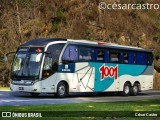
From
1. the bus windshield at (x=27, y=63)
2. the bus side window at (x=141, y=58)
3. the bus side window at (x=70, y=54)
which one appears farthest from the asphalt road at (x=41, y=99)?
the bus side window at (x=141, y=58)

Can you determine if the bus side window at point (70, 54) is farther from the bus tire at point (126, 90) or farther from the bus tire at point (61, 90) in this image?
the bus tire at point (126, 90)

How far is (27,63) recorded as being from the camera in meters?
22.2

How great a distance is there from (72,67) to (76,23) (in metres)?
21.7

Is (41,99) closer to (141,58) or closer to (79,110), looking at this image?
(79,110)

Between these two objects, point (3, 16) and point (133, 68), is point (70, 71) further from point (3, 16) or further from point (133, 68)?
point (3, 16)

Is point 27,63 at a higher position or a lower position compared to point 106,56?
lower

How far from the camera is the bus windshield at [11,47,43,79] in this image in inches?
858

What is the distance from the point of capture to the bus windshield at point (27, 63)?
21.8 meters

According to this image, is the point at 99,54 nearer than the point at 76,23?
Yes

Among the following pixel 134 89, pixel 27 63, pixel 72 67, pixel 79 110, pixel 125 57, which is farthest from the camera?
pixel 134 89

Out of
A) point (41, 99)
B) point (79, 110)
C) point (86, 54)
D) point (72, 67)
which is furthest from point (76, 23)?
point (79, 110)

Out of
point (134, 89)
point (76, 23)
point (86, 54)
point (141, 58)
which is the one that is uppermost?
point (76, 23)

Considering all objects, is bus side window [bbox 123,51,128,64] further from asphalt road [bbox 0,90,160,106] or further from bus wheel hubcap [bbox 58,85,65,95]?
bus wheel hubcap [bbox 58,85,65,95]

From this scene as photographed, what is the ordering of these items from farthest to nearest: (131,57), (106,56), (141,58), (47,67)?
(141,58), (131,57), (106,56), (47,67)
